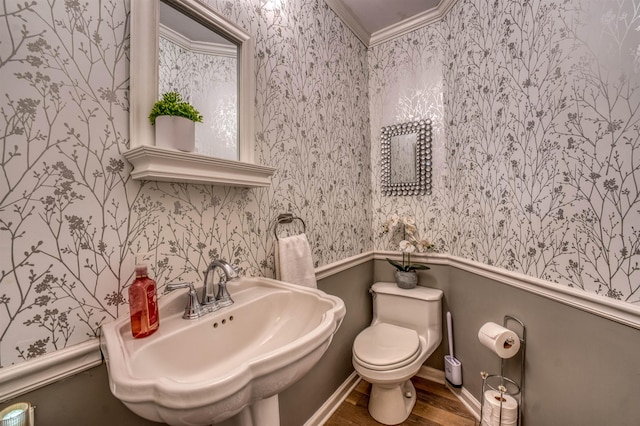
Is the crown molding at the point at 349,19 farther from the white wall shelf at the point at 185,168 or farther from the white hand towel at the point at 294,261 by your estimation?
the white hand towel at the point at 294,261

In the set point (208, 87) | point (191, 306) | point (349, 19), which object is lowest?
point (191, 306)

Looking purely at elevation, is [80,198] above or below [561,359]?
above

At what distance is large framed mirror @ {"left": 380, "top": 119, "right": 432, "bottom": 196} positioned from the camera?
1858mm

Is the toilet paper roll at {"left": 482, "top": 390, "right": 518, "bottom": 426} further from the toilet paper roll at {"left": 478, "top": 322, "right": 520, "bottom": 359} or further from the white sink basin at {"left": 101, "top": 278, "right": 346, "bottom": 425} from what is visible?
the white sink basin at {"left": 101, "top": 278, "right": 346, "bottom": 425}

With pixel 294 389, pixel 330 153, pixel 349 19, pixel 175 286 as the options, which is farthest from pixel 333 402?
pixel 349 19

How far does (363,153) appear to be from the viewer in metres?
2.01

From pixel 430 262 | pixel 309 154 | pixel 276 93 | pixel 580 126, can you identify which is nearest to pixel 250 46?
pixel 276 93

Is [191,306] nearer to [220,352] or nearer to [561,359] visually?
[220,352]

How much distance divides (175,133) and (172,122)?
0.11ft

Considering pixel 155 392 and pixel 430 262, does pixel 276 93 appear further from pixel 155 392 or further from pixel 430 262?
pixel 430 262

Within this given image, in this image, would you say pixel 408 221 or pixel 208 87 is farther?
pixel 408 221

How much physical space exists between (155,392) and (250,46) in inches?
48.5

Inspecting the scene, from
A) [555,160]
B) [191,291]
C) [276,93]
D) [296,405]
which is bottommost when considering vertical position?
[296,405]

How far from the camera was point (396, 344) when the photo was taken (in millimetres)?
1516
